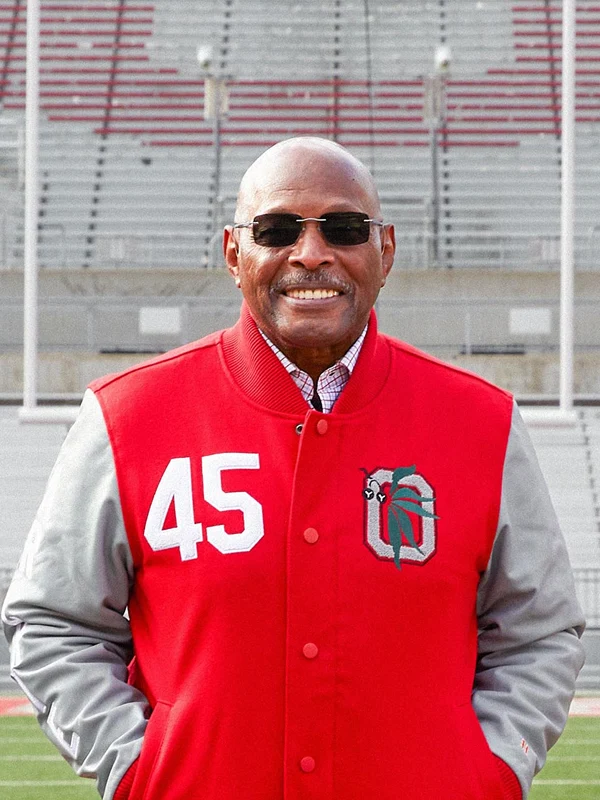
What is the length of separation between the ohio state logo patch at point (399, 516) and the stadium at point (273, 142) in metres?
8.07

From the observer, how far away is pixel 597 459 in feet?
42.3

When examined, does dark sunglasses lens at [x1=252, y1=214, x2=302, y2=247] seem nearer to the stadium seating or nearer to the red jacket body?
the red jacket body

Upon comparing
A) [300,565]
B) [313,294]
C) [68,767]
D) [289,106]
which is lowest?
[68,767]

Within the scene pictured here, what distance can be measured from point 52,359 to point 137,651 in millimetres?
12116

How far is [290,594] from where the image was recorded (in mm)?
1891

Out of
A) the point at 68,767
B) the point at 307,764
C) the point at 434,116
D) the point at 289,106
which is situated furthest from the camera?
the point at 289,106

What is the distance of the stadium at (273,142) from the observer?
13406mm

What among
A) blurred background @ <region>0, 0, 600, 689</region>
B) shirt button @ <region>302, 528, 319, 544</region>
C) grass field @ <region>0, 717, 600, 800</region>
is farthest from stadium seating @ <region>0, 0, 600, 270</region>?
shirt button @ <region>302, 528, 319, 544</region>

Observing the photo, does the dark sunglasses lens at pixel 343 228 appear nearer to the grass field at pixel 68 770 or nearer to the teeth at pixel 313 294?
the teeth at pixel 313 294

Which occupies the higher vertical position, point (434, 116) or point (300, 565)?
point (434, 116)

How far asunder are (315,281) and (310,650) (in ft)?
1.50

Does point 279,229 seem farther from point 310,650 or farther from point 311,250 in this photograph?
point 310,650

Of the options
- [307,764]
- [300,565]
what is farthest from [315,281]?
[307,764]

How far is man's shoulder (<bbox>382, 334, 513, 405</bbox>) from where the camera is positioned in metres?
2.07
